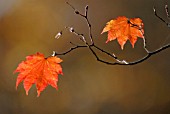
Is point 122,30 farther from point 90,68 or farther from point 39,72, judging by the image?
point 90,68

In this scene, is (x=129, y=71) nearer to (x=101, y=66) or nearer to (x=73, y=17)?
(x=101, y=66)

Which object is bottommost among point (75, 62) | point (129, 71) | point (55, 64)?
point (55, 64)

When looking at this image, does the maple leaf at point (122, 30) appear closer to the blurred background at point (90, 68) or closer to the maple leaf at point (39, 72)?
the maple leaf at point (39, 72)

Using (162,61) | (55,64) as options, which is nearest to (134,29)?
(55,64)

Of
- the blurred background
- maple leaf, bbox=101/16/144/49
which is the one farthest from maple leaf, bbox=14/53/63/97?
the blurred background

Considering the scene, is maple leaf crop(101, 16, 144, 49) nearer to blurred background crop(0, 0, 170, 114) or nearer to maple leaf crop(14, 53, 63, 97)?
maple leaf crop(14, 53, 63, 97)
